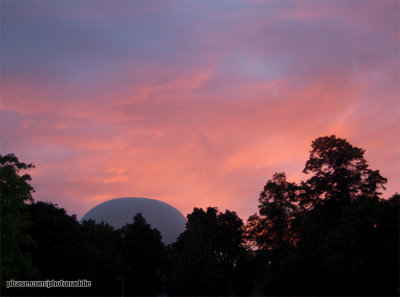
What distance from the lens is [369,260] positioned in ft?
113

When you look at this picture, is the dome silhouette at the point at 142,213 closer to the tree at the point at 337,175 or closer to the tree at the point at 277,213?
the tree at the point at 277,213

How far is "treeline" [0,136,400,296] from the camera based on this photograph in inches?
1331

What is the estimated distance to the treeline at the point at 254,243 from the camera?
111 feet

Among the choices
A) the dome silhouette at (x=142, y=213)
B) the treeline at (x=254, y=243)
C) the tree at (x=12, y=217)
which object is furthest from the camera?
the dome silhouette at (x=142, y=213)

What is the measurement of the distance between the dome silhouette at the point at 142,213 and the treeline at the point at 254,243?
20.4 metres

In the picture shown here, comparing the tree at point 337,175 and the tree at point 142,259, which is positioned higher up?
the tree at point 337,175

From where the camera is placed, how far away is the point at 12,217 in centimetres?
2630

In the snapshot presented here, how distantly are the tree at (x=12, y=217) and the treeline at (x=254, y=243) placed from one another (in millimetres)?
63

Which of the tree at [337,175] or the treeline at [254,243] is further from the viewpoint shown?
the tree at [337,175]

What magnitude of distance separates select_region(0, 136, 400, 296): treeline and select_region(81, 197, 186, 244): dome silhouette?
2037 centimetres

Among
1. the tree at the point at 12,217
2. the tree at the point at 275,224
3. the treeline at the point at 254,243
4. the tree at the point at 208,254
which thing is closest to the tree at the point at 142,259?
the treeline at the point at 254,243

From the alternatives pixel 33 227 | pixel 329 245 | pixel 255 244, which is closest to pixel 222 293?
pixel 255 244

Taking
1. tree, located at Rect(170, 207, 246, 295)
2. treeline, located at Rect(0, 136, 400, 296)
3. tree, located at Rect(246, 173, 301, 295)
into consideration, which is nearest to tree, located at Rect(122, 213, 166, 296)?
treeline, located at Rect(0, 136, 400, 296)

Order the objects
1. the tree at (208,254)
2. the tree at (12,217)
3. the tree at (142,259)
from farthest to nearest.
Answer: the tree at (142,259)
the tree at (208,254)
the tree at (12,217)
